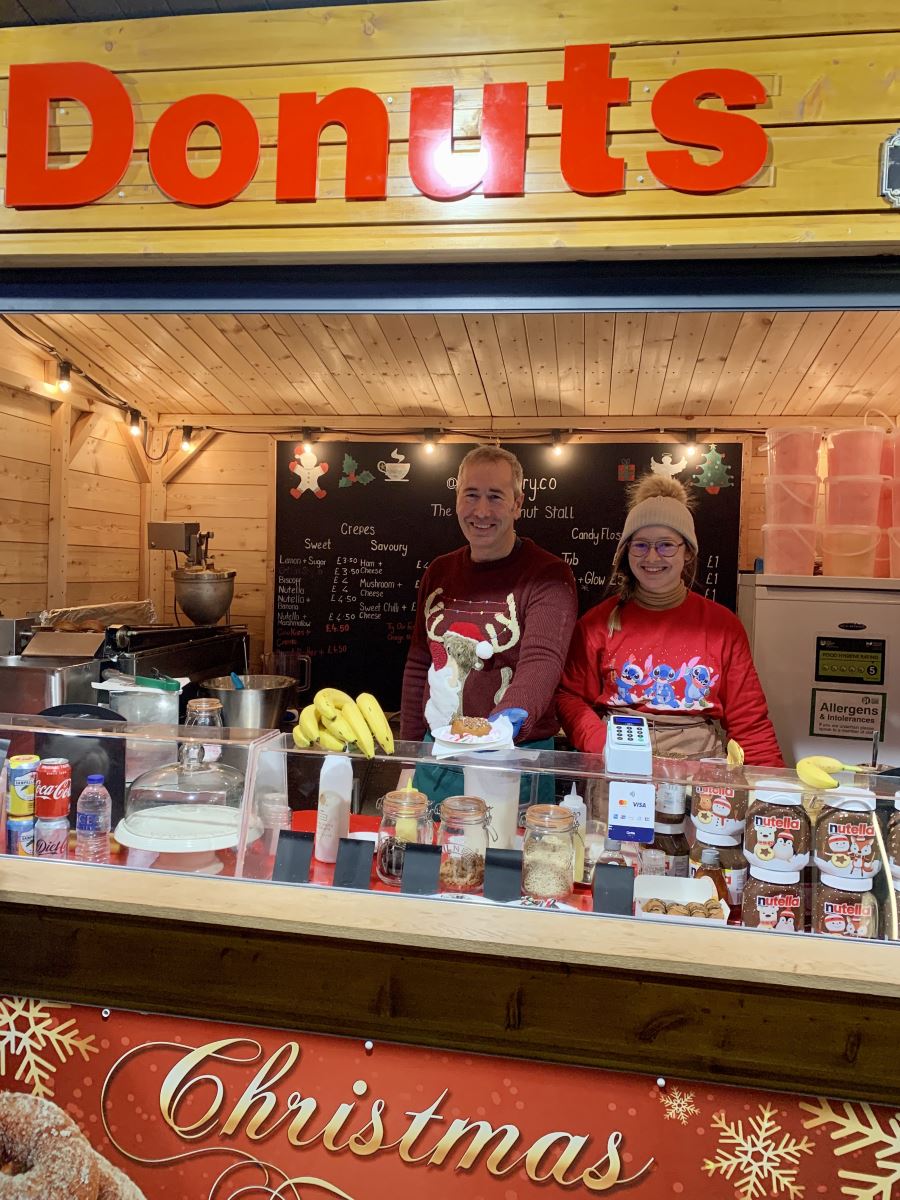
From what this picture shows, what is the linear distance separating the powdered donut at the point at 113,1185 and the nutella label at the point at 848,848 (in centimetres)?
145

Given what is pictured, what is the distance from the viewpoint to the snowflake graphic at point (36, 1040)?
1597 millimetres

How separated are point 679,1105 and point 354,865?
70cm

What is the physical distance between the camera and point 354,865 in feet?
4.99

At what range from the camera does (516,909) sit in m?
1.42

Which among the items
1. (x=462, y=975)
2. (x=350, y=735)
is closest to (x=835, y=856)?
(x=462, y=975)

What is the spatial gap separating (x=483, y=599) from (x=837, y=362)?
3031 millimetres

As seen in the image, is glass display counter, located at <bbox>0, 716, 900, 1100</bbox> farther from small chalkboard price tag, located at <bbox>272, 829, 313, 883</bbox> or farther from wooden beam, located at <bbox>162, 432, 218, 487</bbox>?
wooden beam, located at <bbox>162, 432, 218, 487</bbox>

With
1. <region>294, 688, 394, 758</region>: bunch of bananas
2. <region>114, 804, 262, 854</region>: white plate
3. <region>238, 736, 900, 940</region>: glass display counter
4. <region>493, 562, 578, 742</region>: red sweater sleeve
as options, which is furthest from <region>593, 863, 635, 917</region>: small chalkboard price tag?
<region>493, 562, 578, 742</region>: red sweater sleeve

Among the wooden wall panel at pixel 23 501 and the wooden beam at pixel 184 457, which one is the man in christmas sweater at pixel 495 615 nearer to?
the wooden wall panel at pixel 23 501

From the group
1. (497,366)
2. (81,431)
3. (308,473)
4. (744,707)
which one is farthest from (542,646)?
(81,431)

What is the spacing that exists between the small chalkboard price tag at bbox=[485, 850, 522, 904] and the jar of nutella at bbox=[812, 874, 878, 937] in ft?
1.71

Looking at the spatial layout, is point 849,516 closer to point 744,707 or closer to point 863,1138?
point 744,707

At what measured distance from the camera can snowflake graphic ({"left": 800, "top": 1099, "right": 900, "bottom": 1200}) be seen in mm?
1354

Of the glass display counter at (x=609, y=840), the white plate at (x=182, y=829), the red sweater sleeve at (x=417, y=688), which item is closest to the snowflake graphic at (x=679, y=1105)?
the glass display counter at (x=609, y=840)
